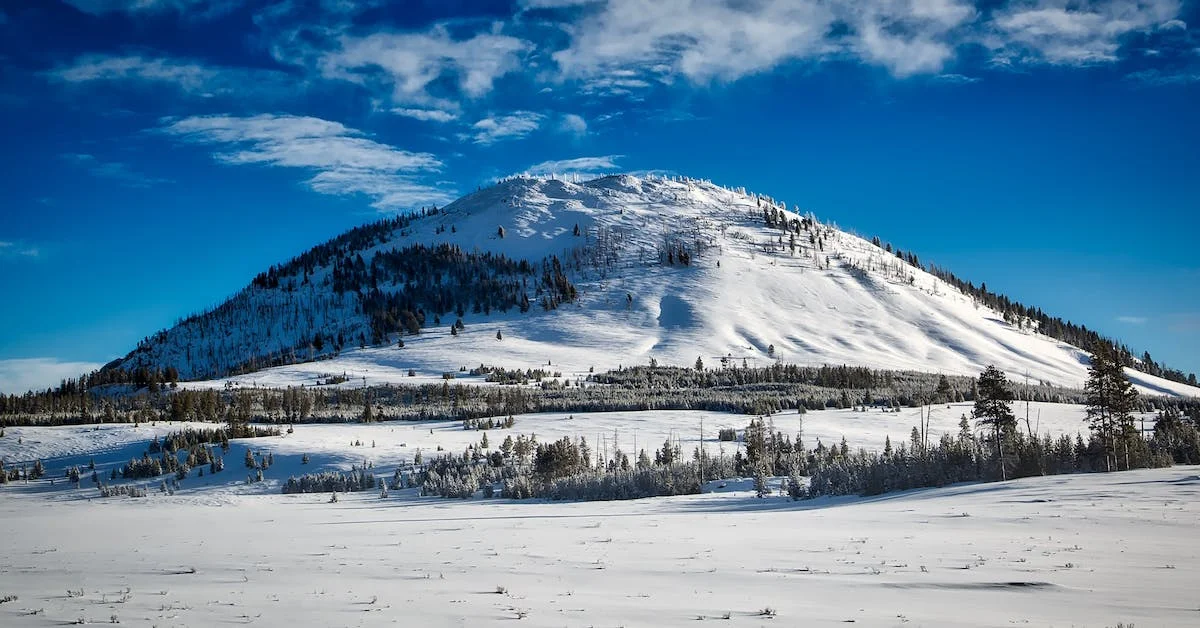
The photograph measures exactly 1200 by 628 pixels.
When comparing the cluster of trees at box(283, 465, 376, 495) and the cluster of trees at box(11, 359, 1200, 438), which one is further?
the cluster of trees at box(11, 359, 1200, 438)

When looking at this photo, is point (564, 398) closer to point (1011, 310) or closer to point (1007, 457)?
point (1007, 457)

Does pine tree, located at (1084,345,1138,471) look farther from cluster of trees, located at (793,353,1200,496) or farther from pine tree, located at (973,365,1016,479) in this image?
pine tree, located at (973,365,1016,479)

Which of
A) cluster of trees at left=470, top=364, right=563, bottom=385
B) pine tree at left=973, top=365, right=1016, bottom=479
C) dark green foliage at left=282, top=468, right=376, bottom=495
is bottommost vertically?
dark green foliage at left=282, top=468, right=376, bottom=495

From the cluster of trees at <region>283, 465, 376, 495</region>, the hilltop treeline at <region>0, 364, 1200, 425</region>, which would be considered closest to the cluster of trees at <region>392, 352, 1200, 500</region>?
the cluster of trees at <region>283, 465, 376, 495</region>

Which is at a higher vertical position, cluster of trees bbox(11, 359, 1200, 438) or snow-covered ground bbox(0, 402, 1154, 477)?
cluster of trees bbox(11, 359, 1200, 438)

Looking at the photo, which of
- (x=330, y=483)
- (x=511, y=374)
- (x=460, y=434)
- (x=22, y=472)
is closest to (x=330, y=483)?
(x=330, y=483)

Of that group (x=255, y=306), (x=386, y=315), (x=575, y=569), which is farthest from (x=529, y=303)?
(x=575, y=569)

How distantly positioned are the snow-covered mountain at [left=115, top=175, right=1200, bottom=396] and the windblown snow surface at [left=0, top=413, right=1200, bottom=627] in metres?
77.3

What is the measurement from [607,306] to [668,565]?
127877 millimetres

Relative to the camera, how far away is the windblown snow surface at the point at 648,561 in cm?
971

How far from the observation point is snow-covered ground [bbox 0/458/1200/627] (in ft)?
31.7

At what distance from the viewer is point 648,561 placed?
559 inches

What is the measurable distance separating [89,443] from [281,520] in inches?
1153

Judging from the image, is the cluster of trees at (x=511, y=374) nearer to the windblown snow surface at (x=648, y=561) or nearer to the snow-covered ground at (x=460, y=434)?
the snow-covered ground at (x=460, y=434)
